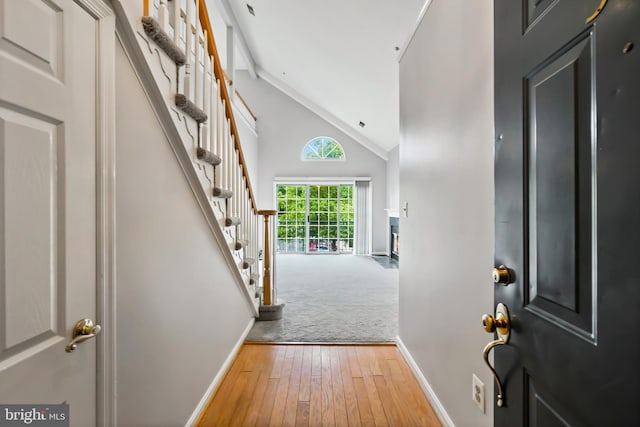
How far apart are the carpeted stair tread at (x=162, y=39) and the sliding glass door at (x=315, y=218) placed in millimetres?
6508

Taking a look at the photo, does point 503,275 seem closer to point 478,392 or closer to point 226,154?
point 478,392

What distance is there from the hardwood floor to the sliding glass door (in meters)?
5.46

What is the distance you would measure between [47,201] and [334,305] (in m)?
3.18

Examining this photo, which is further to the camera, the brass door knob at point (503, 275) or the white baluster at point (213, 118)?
the white baluster at point (213, 118)

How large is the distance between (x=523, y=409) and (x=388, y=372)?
1589 millimetres

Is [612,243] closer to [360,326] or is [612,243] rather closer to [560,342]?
[560,342]

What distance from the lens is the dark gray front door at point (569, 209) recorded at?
0.47 metres

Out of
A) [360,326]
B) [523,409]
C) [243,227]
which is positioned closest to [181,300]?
[243,227]

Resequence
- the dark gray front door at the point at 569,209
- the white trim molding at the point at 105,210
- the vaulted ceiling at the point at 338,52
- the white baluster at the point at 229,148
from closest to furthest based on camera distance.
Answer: the dark gray front door at the point at 569,209, the white trim molding at the point at 105,210, the white baluster at the point at 229,148, the vaulted ceiling at the point at 338,52

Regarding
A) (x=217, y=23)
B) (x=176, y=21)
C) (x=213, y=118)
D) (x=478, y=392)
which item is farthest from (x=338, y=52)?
(x=478, y=392)

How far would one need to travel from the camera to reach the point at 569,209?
23.2 inches

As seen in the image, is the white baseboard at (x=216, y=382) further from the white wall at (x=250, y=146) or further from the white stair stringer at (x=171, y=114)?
the white wall at (x=250, y=146)

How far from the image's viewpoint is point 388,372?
2.18 metres

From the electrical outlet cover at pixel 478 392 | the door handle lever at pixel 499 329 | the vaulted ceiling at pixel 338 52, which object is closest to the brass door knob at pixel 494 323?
the door handle lever at pixel 499 329
